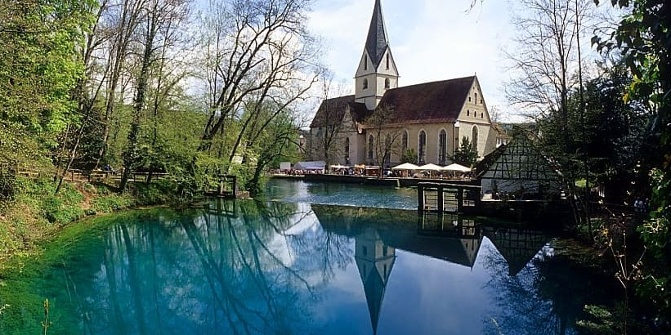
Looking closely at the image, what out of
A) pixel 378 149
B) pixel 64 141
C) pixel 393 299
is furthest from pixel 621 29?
pixel 378 149

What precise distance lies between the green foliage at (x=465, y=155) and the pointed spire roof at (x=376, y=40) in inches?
652

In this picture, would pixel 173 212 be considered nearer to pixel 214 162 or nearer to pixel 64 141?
pixel 214 162

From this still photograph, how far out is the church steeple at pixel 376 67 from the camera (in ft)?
173

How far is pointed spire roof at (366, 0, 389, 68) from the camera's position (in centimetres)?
5253

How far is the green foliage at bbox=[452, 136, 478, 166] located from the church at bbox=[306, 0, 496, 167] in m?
1.91

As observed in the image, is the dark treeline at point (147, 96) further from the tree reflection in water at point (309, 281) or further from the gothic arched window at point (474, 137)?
the gothic arched window at point (474, 137)

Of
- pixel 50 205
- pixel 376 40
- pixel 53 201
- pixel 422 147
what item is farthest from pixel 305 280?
pixel 376 40

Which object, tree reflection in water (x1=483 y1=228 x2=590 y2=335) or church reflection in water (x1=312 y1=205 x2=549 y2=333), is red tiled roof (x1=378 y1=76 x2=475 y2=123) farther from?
tree reflection in water (x1=483 y1=228 x2=590 y2=335)

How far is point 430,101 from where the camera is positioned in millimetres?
47625

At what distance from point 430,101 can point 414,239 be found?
112 ft

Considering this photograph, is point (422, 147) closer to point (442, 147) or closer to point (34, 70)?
point (442, 147)

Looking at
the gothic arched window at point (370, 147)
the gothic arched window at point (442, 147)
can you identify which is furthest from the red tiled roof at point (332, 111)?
the gothic arched window at point (442, 147)

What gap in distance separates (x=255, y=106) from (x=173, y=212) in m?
8.12

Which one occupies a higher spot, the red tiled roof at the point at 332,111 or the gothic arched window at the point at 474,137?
the red tiled roof at the point at 332,111
